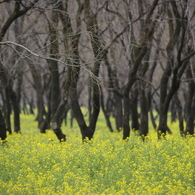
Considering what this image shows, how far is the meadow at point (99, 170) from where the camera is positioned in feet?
31.3

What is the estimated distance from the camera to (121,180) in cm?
1056

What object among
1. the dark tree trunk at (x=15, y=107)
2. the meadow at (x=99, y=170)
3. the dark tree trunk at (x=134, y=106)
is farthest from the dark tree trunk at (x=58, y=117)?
the dark tree trunk at (x=15, y=107)

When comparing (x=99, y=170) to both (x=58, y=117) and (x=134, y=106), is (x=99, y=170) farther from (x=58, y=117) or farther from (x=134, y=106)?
(x=134, y=106)

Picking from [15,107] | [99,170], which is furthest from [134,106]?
[99,170]

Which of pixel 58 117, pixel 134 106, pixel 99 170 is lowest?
pixel 99 170

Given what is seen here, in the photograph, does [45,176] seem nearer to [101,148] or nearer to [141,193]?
[141,193]

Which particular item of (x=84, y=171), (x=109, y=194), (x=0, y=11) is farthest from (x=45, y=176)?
(x=0, y=11)

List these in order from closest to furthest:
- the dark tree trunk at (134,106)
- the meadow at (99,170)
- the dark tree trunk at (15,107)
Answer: the meadow at (99,170) → the dark tree trunk at (134,106) → the dark tree trunk at (15,107)

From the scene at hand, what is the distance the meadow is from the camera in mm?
9531

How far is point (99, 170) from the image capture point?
1173 cm

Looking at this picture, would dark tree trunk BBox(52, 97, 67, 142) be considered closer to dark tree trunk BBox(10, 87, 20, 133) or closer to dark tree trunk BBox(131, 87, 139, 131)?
dark tree trunk BBox(131, 87, 139, 131)

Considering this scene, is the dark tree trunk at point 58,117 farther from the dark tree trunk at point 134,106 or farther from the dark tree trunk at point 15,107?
the dark tree trunk at point 15,107

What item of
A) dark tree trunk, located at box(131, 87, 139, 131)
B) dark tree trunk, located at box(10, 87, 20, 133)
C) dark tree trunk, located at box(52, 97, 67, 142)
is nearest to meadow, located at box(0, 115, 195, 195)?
dark tree trunk, located at box(52, 97, 67, 142)

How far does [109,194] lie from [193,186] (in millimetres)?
2037
